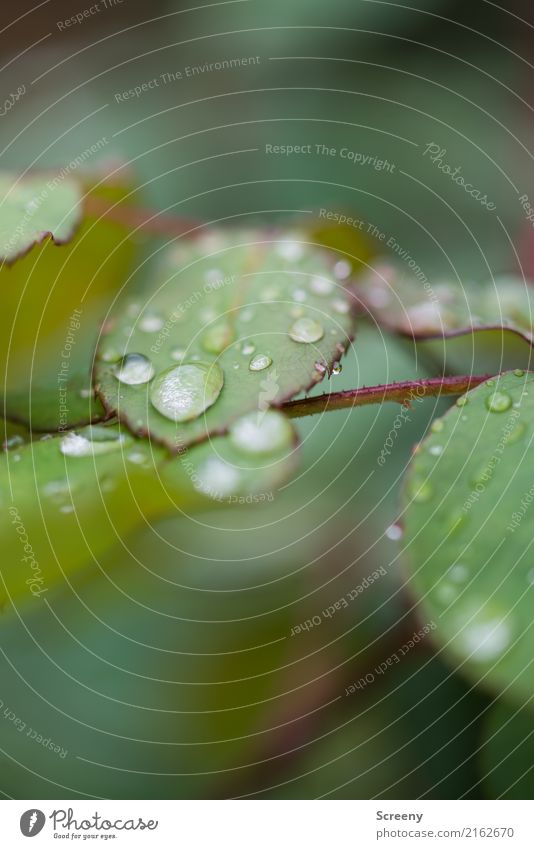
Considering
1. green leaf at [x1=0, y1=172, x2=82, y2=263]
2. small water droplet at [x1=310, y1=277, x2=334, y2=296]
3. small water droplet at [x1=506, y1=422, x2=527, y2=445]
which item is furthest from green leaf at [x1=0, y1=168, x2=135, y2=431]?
small water droplet at [x1=506, y1=422, x2=527, y2=445]

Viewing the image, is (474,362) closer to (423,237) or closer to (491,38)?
(423,237)

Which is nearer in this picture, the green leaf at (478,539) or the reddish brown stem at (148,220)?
the green leaf at (478,539)

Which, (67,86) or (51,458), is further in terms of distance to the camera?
(67,86)

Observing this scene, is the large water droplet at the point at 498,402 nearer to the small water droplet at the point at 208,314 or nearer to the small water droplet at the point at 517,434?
the small water droplet at the point at 517,434

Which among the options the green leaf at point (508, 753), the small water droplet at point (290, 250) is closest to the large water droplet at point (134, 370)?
the small water droplet at point (290, 250)

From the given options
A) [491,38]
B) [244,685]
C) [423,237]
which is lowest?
[244,685]

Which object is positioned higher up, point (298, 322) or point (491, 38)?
point (491, 38)

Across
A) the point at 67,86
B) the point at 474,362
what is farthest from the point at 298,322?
the point at 67,86
